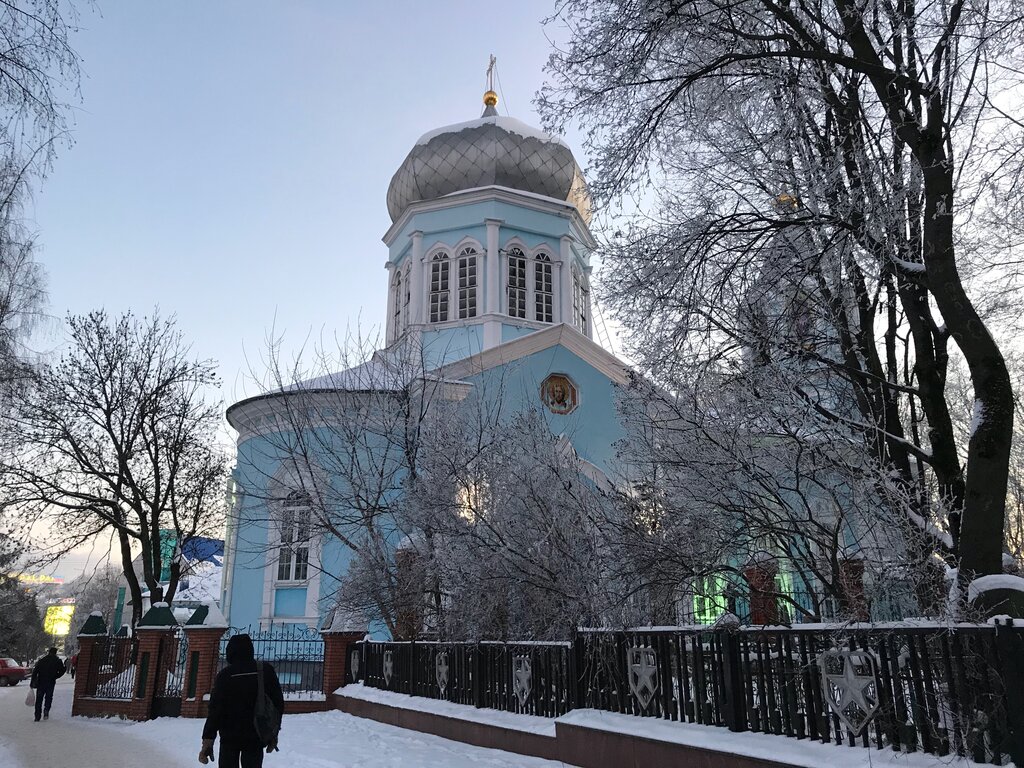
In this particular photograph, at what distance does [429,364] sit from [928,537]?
14319 mm

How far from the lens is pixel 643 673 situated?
749 centimetres

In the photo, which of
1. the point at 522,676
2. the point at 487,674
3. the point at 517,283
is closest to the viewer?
the point at 522,676

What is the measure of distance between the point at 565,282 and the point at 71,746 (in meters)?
16.9

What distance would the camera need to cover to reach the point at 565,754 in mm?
7941

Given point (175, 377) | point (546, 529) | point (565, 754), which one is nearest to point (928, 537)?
point (565, 754)

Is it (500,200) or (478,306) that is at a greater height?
(500,200)

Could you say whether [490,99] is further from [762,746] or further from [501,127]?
[762,746]

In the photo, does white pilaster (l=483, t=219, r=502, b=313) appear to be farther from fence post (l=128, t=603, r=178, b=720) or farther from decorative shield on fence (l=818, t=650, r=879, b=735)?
decorative shield on fence (l=818, t=650, r=879, b=735)

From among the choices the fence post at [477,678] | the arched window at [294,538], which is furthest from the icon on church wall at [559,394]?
the fence post at [477,678]

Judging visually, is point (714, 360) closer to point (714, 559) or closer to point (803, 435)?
point (803, 435)

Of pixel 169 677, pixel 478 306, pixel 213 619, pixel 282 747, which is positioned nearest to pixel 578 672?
pixel 282 747

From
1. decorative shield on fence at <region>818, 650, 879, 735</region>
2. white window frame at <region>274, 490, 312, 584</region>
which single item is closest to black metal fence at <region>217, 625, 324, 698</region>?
white window frame at <region>274, 490, 312, 584</region>

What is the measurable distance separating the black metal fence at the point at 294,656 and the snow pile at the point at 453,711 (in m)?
2.08

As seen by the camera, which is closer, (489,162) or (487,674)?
(487,674)
